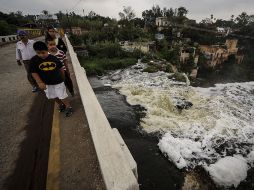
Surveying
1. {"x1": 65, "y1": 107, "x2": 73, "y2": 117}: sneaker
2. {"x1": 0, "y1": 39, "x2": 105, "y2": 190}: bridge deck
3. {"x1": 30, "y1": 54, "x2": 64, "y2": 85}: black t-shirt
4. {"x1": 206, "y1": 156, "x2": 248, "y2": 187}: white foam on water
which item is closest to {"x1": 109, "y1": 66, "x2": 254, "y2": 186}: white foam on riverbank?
{"x1": 206, "y1": 156, "x2": 248, "y2": 187}: white foam on water

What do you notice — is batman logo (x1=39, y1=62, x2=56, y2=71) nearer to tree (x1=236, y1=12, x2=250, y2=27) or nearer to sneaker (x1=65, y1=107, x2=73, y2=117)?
sneaker (x1=65, y1=107, x2=73, y2=117)

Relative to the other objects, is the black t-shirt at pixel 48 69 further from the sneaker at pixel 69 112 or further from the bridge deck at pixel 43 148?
the bridge deck at pixel 43 148

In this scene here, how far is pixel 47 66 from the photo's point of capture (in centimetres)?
373

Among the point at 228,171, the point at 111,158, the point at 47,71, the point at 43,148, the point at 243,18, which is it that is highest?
the point at 243,18

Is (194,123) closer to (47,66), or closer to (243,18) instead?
(47,66)

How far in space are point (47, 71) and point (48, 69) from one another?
0.14ft

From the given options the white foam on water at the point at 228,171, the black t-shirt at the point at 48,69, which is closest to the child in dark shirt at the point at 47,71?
the black t-shirt at the point at 48,69

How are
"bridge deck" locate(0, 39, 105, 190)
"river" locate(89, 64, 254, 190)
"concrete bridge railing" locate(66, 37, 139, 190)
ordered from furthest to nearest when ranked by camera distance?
"river" locate(89, 64, 254, 190), "bridge deck" locate(0, 39, 105, 190), "concrete bridge railing" locate(66, 37, 139, 190)

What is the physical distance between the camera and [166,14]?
81938 mm

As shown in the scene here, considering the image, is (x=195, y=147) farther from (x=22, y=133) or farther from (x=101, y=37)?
(x=101, y=37)

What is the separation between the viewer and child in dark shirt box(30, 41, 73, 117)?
360 cm

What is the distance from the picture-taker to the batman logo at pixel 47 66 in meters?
3.69

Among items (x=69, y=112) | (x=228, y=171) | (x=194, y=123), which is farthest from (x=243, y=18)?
(x=69, y=112)

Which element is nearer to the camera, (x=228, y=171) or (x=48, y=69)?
(x=48, y=69)
